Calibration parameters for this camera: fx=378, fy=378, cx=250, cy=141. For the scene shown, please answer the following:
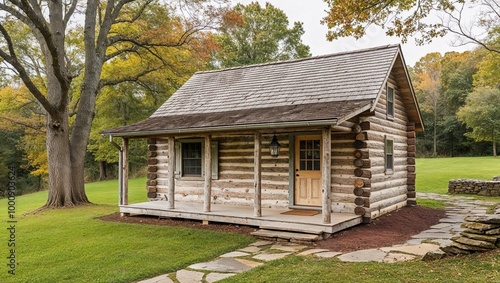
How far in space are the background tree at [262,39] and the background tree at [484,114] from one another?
17.0 m

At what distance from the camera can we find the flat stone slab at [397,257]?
6044mm

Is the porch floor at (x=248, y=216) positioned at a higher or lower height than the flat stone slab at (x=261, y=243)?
higher

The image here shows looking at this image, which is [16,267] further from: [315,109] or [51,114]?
[51,114]

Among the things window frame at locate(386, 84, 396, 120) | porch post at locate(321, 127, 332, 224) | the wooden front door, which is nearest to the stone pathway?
porch post at locate(321, 127, 332, 224)

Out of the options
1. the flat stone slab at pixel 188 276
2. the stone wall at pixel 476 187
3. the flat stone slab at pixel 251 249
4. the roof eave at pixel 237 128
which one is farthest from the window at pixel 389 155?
the stone wall at pixel 476 187

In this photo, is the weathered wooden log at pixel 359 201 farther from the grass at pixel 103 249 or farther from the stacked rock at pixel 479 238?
the stacked rock at pixel 479 238

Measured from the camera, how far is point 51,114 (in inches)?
529

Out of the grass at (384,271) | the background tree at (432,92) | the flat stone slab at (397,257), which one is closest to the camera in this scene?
the grass at (384,271)

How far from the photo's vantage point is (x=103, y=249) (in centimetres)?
743

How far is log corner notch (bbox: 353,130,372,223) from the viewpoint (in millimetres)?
9414

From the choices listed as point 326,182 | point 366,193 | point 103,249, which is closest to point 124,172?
point 103,249

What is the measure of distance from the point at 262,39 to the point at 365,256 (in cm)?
3220

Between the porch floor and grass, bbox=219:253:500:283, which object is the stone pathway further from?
the porch floor

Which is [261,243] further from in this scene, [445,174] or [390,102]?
[445,174]
